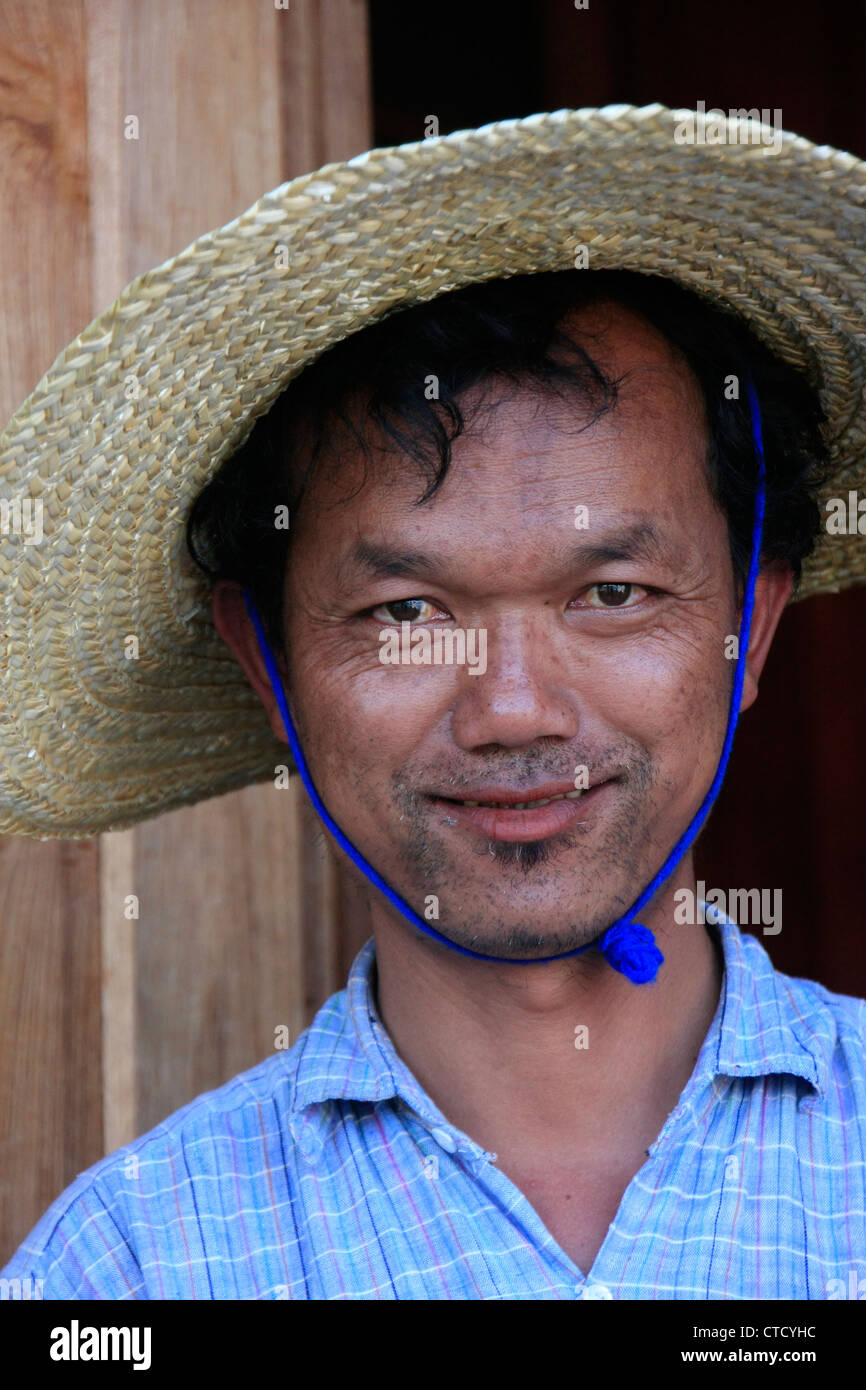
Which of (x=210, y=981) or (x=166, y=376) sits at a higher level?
(x=166, y=376)

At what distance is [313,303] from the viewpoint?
1313 mm

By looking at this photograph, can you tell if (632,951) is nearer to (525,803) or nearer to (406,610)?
(525,803)

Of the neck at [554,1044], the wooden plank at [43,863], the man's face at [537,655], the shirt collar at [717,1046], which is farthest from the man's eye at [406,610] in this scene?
the wooden plank at [43,863]

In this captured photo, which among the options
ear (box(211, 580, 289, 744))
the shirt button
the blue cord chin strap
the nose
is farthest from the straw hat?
the shirt button

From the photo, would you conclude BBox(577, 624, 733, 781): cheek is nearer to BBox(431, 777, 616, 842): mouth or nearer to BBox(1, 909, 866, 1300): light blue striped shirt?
BBox(431, 777, 616, 842): mouth

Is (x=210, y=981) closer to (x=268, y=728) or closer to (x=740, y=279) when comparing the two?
(x=268, y=728)

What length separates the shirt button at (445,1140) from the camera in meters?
1.47

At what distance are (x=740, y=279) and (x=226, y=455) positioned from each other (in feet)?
1.91

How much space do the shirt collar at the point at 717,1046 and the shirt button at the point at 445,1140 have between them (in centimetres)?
Result: 1

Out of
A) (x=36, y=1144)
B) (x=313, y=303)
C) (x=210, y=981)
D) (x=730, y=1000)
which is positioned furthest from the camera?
(x=210, y=981)

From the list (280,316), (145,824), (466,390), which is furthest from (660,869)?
(145,824)

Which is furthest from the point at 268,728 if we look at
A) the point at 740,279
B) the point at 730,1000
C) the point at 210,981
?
the point at 740,279

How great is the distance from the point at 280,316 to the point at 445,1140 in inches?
34.0

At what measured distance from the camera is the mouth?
4.68 feet
